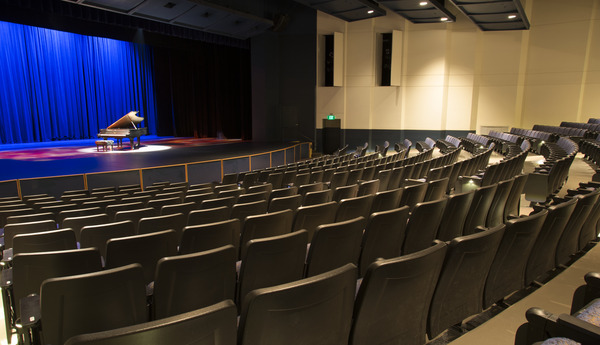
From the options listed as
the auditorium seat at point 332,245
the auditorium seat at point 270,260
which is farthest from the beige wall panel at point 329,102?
the auditorium seat at point 270,260

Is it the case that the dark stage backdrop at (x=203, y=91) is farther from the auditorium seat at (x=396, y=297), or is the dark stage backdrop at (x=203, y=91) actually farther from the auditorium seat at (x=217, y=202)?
the auditorium seat at (x=396, y=297)

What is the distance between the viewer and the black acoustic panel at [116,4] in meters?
10.6

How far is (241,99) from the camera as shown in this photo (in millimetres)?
19562

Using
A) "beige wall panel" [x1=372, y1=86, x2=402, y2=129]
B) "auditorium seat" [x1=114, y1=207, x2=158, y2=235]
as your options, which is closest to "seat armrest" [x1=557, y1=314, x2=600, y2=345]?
"auditorium seat" [x1=114, y1=207, x2=158, y2=235]

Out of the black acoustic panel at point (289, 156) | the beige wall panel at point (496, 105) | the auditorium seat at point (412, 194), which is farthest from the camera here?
the beige wall panel at point (496, 105)

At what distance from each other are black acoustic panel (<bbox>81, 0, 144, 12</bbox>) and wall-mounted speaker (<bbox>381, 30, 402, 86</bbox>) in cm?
1068

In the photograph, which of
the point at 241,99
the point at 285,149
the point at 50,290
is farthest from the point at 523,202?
the point at 241,99

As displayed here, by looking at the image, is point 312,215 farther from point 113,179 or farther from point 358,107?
point 358,107

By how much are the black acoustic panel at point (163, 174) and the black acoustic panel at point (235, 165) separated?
4.55 feet

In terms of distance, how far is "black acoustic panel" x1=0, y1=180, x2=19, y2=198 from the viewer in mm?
7309

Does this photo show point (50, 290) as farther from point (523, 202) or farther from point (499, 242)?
point (523, 202)

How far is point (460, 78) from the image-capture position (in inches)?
672

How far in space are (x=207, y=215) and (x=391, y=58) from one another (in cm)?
1570

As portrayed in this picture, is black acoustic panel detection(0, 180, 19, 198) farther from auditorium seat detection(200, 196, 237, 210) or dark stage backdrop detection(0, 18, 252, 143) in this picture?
dark stage backdrop detection(0, 18, 252, 143)
